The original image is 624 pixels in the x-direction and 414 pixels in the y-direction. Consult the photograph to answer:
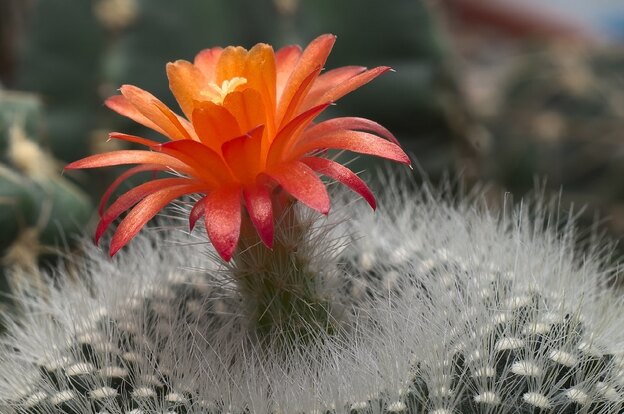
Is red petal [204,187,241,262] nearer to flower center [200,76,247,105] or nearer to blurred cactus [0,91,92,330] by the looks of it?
flower center [200,76,247,105]

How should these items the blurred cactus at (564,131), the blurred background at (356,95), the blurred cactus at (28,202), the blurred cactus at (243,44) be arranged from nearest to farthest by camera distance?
the blurred cactus at (28,202) < the blurred background at (356,95) < the blurred cactus at (243,44) < the blurred cactus at (564,131)

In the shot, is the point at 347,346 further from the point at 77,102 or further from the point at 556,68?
the point at 556,68

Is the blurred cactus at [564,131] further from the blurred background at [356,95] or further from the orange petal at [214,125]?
the orange petal at [214,125]

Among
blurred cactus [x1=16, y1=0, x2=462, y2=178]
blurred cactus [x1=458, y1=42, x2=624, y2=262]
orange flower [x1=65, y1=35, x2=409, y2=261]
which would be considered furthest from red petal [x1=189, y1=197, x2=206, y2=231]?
blurred cactus [x1=458, y1=42, x2=624, y2=262]

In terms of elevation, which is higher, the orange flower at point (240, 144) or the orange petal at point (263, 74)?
the orange petal at point (263, 74)

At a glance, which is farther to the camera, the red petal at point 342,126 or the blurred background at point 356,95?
the blurred background at point 356,95

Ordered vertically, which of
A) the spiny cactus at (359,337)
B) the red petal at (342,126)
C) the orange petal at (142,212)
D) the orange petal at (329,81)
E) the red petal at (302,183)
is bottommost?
the spiny cactus at (359,337)

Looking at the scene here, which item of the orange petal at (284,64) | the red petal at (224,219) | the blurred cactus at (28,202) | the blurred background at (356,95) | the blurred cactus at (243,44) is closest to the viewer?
the red petal at (224,219)

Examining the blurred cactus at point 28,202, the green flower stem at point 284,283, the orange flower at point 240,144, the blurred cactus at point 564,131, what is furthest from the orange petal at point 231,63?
the blurred cactus at point 564,131
